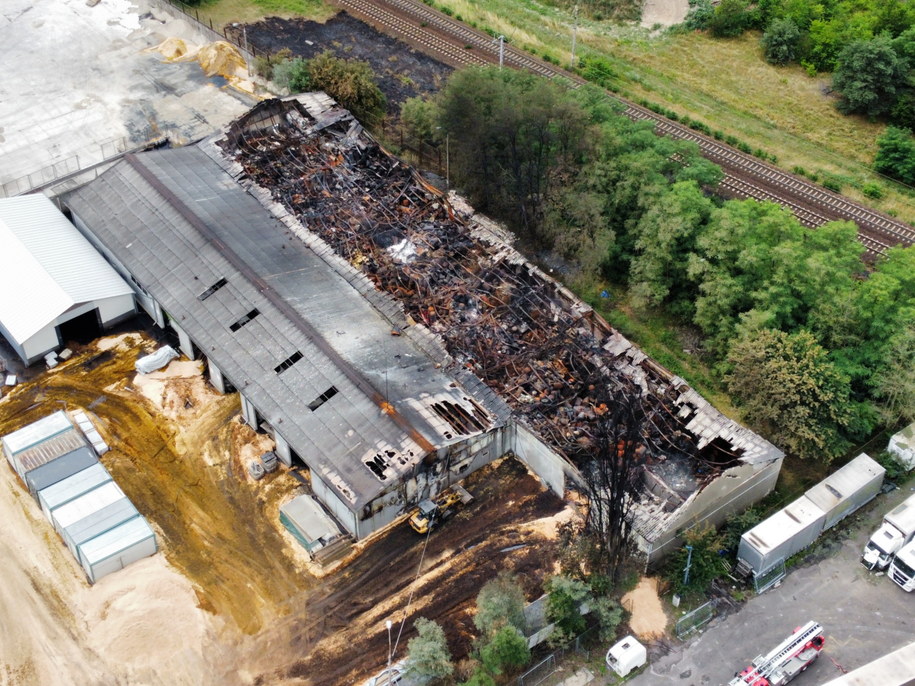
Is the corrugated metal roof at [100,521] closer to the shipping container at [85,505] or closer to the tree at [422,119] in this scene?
the shipping container at [85,505]

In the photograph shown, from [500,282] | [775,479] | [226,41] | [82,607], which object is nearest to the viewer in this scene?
[82,607]

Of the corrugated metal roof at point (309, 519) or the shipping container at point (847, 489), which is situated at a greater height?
the shipping container at point (847, 489)

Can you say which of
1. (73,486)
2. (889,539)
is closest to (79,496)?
(73,486)

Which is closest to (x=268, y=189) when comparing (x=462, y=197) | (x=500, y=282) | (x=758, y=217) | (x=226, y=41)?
(x=462, y=197)

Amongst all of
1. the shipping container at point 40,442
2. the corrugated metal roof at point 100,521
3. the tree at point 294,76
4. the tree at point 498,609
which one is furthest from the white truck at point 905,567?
the tree at point 294,76

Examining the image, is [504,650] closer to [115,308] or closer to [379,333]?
[379,333]

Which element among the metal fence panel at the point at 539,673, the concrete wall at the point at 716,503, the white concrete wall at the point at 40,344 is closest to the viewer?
the metal fence panel at the point at 539,673

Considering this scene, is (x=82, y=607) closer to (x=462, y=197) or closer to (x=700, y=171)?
(x=462, y=197)
